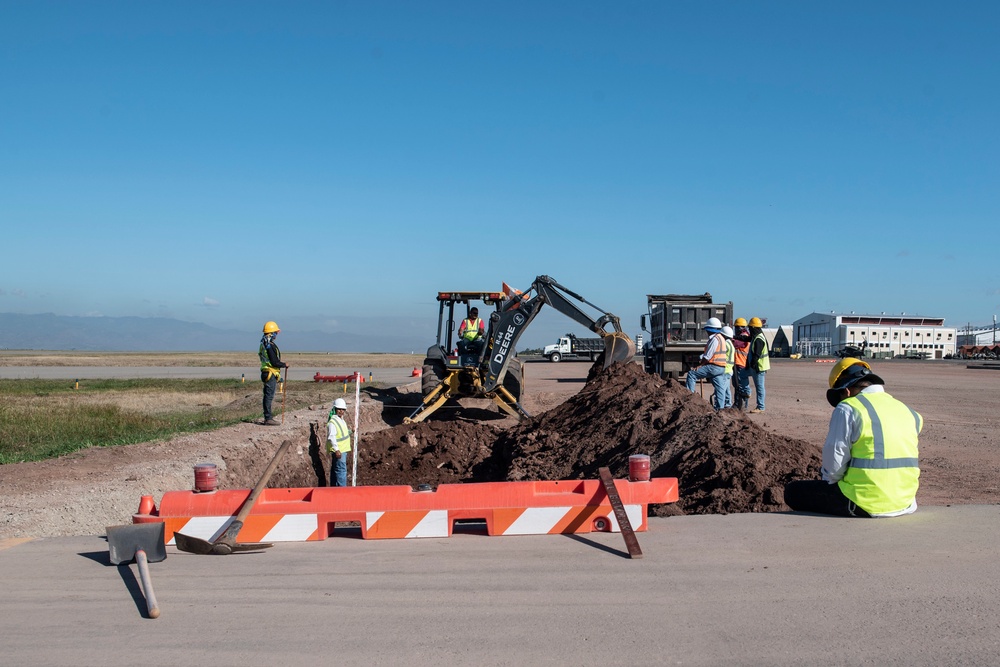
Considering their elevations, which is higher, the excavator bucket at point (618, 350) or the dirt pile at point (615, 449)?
the excavator bucket at point (618, 350)

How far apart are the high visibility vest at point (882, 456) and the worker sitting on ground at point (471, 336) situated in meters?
11.4

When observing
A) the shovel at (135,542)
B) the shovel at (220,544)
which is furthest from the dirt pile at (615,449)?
the shovel at (135,542)

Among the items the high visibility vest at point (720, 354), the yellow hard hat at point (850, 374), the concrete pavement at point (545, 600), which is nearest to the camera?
the concrete pavement at point (545, 600)

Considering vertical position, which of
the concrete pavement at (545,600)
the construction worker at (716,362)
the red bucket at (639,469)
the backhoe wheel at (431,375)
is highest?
the construction worker at (716,362)

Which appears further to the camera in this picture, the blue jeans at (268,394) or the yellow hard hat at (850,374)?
the blue jeans at (268,394)

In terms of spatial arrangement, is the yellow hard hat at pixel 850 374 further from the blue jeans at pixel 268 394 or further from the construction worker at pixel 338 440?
the blue jeans at pixel 268 394

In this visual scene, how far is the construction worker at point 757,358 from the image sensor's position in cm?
1556

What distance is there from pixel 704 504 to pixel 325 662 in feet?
14.6

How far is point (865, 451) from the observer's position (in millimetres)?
5770

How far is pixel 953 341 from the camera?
2697 inches

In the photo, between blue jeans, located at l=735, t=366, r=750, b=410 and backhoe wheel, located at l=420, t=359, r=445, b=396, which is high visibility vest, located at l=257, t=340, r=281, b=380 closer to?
backhoe wheel, located at l=420, t=359, r=445, b=396

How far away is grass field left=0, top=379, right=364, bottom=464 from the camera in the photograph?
13180 mm

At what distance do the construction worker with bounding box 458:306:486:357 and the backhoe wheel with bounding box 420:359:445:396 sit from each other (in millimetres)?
677

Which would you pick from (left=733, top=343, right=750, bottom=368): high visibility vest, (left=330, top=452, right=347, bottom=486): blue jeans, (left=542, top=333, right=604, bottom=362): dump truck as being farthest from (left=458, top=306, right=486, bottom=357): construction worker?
(left=542, top=333, right=604, bottom=362): dump truck
